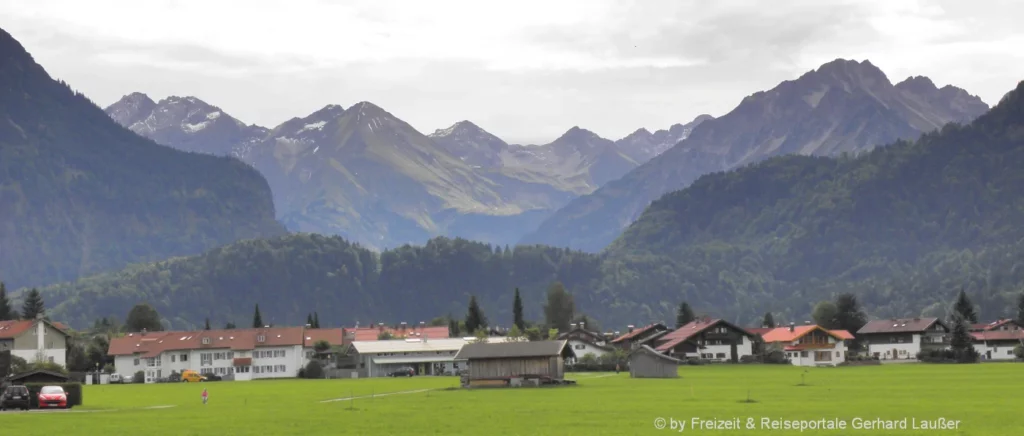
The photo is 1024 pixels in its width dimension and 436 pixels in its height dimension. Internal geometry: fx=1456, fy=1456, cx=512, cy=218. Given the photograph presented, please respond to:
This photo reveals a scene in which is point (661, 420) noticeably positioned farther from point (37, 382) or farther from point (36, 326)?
point (36, 326)

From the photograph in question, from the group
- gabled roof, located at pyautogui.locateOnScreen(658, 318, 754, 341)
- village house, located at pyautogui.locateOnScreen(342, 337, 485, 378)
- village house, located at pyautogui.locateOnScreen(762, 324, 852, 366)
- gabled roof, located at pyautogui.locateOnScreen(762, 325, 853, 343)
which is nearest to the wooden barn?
village house, located at pyautogui.locateOnScreen(342, 337, 485, 378)

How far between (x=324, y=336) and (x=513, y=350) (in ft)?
236

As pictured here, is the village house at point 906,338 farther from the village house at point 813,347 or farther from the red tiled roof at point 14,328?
the red tiled roof at point 14,328

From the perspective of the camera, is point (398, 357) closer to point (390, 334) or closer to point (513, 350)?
point (390, 334)

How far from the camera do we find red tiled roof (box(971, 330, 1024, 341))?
563 feet

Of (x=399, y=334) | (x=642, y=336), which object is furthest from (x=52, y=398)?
(x=399, y=334)

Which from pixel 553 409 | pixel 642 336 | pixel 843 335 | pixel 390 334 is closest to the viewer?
pixel 553 409

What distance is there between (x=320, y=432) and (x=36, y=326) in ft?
381

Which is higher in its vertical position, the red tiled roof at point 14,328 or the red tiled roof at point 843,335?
the red tiled roof at point 14,328

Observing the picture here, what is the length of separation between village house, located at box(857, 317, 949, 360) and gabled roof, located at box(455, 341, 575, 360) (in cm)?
7472

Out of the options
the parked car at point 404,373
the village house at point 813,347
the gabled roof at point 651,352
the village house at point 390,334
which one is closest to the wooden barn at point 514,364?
the gabled roof at point 651,352

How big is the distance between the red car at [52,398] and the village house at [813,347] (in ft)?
323

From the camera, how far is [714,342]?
170 meters

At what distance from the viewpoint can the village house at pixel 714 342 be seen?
167 meters
